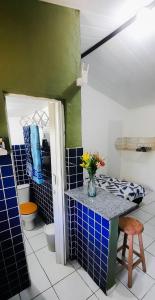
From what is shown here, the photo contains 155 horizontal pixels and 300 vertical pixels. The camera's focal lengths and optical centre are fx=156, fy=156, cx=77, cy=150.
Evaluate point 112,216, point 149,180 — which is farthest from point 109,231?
point 149,180

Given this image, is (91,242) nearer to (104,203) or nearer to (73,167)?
(104,203)

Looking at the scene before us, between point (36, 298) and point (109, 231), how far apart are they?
1.01m

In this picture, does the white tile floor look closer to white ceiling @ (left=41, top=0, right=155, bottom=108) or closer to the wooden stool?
the wooden stool

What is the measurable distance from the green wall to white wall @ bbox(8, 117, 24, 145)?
1.59 m

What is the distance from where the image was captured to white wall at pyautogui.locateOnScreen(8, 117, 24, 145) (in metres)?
2.90

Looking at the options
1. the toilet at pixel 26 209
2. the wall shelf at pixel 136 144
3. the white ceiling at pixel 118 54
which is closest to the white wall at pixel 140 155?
the wall shelf at pixel 136 144

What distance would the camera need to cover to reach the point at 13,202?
1.38 meters

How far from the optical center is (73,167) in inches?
67.6

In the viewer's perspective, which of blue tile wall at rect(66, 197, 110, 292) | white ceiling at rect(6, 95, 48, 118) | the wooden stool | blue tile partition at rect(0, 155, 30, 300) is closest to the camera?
blue tile partition at rect(0, 155, 30, 300)

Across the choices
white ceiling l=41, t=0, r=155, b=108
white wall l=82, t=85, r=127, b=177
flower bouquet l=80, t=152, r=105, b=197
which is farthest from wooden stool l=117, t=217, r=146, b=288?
white wall l=82, t=85, r=127, b=177

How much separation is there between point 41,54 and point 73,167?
1122mm

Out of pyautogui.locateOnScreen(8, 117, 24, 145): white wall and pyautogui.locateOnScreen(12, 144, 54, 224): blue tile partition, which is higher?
pyautogui.locateOnScreen(8, 117, 24, 145): white wall

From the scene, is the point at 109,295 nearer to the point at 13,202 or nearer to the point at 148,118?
the point at 13,202

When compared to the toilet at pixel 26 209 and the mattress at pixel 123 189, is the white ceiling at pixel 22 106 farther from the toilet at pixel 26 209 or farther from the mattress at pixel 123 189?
the mattress at pixel 123 189
